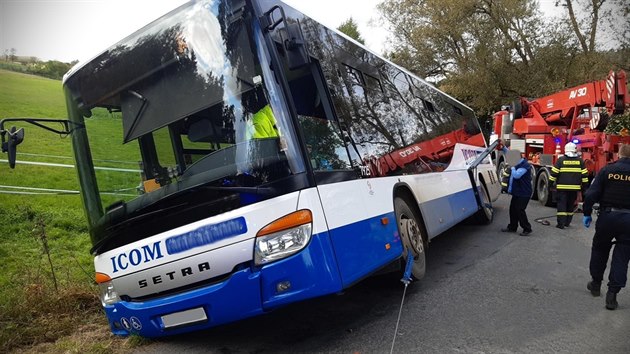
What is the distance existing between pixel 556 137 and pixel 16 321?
12.7 m

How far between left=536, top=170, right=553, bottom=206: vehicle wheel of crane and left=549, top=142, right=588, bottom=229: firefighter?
1.96 metres

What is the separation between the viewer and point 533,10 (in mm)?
23672

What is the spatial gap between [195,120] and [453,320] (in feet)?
9.45

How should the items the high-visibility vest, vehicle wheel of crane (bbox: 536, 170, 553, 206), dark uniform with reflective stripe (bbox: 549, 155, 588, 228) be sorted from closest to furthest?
dark uniform with reflective stripe (bbox: 549, 155, 588, 228), the high-visibility vest, vehicle wheel of crane (bbox: 536, 170, 553, 206)

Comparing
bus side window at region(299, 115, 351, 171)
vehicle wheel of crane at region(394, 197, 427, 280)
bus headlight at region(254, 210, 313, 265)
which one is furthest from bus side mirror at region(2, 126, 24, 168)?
vehicle wheel of crane at region(394, 197, 427, 280)

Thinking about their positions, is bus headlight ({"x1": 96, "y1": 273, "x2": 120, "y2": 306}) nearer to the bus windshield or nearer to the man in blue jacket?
the bus windshield

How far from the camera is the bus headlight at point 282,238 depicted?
3.29 metres

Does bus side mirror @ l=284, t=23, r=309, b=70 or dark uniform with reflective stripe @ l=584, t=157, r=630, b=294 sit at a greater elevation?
bus side mirror @ l=284, t=23, r=309, b=70

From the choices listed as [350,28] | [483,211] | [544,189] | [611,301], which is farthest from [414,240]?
[350,28]

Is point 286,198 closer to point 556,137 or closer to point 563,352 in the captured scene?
point 563,352

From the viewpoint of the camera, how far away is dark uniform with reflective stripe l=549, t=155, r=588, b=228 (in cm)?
911

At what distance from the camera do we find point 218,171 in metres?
3.40

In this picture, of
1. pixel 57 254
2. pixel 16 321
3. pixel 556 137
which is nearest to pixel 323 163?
pixel 16 321

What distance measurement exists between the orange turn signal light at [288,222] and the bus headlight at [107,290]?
1.51 metres
